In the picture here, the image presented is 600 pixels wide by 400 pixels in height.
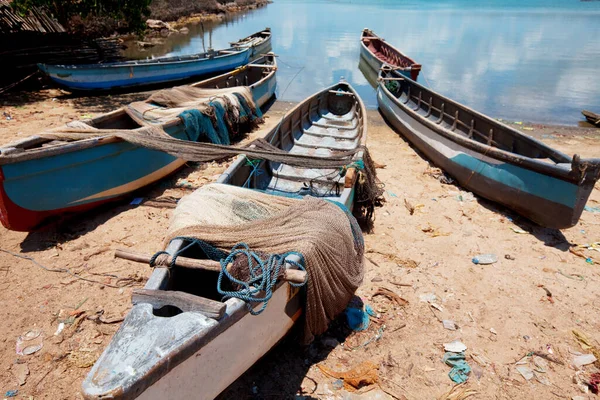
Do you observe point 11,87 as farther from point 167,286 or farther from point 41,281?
point 167,286

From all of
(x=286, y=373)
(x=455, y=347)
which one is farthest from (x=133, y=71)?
(x=455, y=347)

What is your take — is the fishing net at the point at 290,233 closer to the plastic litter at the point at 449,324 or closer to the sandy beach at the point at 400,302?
the sandy beach at the point at 400,302

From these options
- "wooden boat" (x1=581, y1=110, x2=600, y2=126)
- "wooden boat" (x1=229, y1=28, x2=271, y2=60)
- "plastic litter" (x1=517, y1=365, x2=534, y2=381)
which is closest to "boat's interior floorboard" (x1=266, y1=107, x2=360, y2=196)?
"plastic litter" (x1=517, y1=365, x2=534, y2=381)

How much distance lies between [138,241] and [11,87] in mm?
11398

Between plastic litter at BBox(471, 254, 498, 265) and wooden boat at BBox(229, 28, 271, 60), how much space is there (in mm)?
16610

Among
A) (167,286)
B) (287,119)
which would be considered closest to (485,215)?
(287,119)

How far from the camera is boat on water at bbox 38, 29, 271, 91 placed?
12.7 m

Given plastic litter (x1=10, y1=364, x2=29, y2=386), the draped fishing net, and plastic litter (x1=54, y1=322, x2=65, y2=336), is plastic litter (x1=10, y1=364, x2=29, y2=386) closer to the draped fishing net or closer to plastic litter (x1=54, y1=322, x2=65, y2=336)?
plastic litter (x1=54, y1=322, x2=65, y2=336)

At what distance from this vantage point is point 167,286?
333 cm

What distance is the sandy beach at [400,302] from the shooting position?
3920 mm

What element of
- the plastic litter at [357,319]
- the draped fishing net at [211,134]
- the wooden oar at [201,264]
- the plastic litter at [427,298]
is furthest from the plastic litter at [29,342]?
the plastic litter at [427,298]

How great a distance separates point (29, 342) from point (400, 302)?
4587 mm

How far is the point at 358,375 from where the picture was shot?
12.9 feet

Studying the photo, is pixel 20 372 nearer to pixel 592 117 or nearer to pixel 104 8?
pixel 104 8
